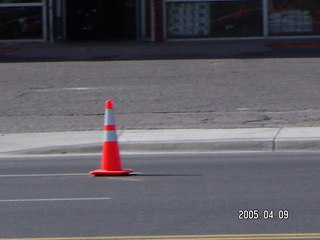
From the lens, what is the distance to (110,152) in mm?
11188

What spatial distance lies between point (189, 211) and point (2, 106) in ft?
36.1

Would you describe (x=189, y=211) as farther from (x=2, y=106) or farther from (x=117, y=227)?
(x=2, y=106)

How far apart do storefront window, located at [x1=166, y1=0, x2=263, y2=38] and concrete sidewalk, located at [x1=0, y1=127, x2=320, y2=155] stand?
13362 mm

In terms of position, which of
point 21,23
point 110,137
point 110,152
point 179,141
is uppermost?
point 21,23

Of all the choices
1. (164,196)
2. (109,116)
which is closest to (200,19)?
(109,116)

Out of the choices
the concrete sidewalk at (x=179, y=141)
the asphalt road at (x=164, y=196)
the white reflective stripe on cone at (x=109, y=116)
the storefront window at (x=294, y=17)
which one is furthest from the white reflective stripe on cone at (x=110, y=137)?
the storefront window at (x=294, y=17)

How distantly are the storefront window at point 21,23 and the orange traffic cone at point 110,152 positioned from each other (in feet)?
58.9

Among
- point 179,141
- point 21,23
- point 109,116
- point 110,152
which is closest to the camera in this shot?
point 110,152

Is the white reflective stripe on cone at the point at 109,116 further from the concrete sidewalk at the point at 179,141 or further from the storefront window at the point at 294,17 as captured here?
the storefront window at the point at 294,17

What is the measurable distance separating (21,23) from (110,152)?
18375 mm

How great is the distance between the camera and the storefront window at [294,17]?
28.0 metres

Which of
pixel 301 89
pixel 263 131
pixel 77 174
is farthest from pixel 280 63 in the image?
pixel 77 174

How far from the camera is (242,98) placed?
61.9 ft

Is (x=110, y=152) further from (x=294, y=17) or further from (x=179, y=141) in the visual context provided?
(x=294, y=17)
